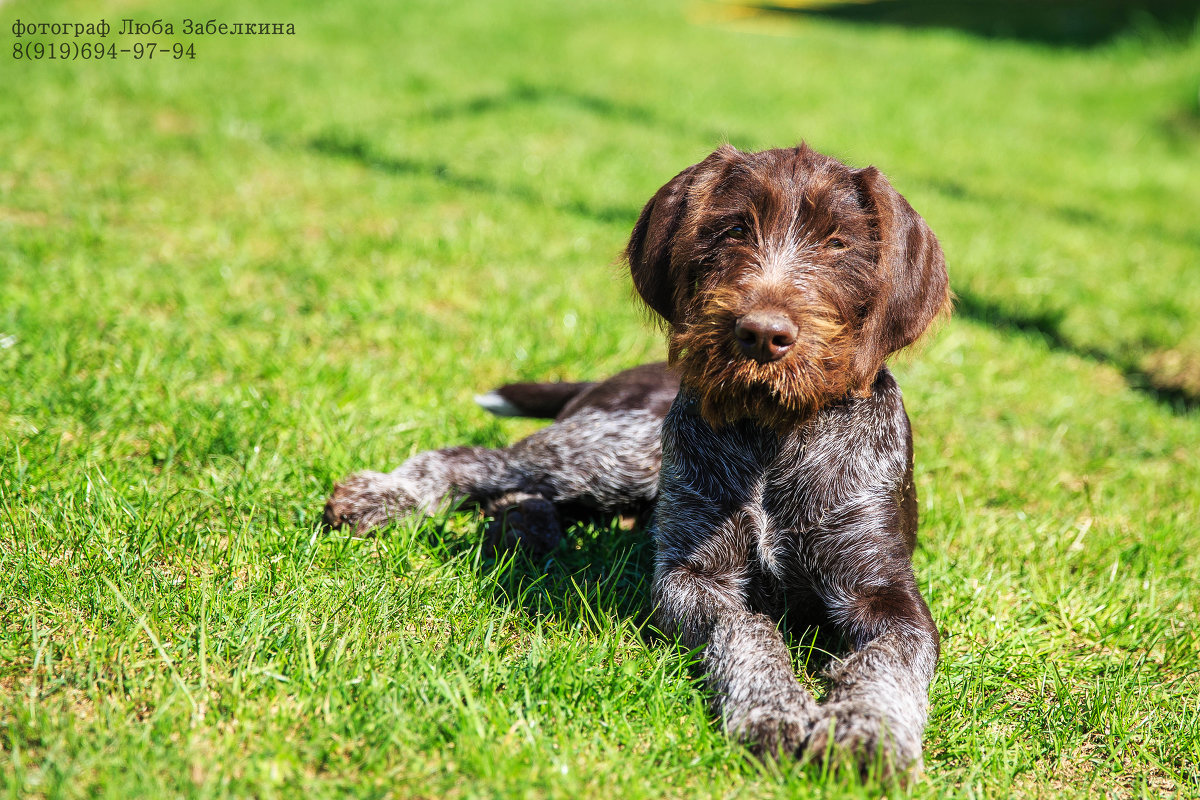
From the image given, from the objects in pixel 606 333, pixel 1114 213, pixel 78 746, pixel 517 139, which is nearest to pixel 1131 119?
pixel 1114 213

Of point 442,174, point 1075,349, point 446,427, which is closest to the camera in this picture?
point 446,427

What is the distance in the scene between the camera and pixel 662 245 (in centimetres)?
319

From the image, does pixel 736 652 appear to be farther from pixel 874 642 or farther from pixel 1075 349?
pixel 1075 349

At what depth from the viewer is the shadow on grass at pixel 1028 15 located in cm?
1705

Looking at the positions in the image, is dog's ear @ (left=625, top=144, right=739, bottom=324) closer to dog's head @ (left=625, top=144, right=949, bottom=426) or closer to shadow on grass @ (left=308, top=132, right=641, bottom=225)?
dog's head @ (left=625, top=144, right=949, bottom=426)

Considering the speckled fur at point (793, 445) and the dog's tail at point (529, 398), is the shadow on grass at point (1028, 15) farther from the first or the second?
the speckled fur at point (793, 445)

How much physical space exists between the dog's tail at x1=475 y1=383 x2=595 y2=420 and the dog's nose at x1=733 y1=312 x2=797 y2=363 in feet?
6.18

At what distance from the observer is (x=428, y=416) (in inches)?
182

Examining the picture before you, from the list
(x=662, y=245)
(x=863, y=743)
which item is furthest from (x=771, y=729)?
(x=662, y=245)

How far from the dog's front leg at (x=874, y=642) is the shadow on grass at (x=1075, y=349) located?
362 cm

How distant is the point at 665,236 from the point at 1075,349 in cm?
449

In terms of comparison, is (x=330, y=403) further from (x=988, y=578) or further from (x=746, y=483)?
(x=988, y=578)

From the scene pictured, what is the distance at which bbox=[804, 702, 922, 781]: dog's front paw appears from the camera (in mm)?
2516

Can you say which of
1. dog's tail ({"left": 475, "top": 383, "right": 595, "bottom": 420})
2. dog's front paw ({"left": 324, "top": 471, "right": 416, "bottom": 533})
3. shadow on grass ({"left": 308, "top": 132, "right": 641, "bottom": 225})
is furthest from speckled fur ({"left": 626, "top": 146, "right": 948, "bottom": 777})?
shadow on grass ({"left": 308, "top": 132, "right": 641, "bottom": 225})
